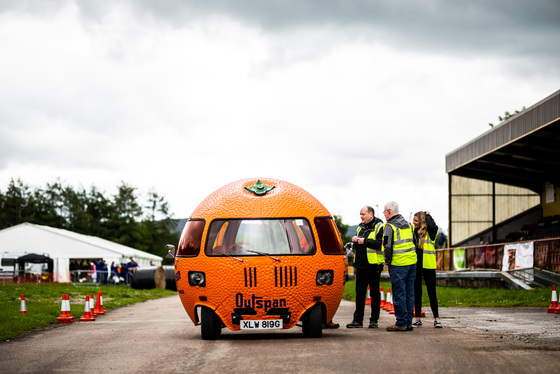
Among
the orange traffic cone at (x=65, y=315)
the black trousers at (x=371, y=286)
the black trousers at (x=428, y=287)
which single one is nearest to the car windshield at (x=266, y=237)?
the black trousers at (x=371, y=286)

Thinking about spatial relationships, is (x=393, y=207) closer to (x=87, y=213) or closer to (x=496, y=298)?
(x=496, y=298)

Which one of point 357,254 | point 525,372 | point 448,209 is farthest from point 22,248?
point 525,372

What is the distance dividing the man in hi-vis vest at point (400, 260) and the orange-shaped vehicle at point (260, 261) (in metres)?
1.03

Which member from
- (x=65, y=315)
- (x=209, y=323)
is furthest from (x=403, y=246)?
(x=65, y=315)

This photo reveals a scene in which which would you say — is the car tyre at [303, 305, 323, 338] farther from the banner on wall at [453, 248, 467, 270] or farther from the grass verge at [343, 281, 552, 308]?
the banner on wall at [453, 248, 467, 270]

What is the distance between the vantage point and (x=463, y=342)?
10.2 meters

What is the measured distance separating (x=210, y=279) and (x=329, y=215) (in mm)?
2102

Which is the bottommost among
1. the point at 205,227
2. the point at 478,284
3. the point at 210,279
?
the point at 478,284

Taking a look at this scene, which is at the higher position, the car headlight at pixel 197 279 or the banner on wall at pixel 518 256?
the car headlight at pixel 197 279

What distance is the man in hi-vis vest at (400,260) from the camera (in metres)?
12.1

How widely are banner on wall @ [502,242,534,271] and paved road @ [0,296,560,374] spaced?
11819 millimetres

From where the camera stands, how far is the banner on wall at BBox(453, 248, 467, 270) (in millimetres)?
32906

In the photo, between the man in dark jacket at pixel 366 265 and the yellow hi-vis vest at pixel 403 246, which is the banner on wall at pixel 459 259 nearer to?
the man in dark jacket at pixel 366 265

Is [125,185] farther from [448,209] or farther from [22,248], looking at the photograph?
[448,209]
